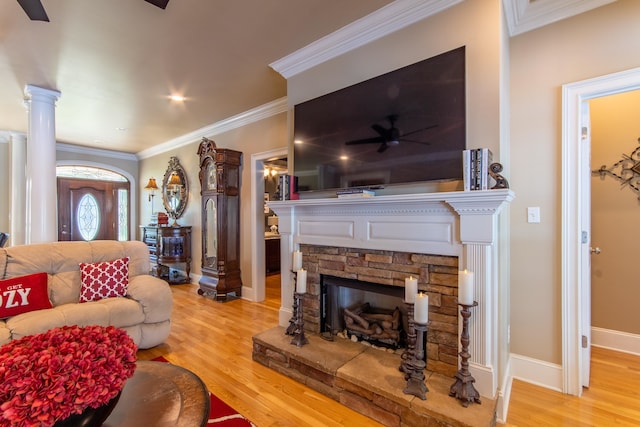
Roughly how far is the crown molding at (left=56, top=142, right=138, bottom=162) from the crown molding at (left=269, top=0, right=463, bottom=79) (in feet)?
18.1

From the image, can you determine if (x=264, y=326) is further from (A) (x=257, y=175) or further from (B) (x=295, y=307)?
(A) (x=257, y=175)

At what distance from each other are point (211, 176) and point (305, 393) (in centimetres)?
340

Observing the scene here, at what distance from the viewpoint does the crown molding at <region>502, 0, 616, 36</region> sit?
1.89 m

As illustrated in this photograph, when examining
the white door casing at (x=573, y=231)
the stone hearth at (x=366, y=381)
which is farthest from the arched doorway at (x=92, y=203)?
the white door casing at (x=573, y=231)

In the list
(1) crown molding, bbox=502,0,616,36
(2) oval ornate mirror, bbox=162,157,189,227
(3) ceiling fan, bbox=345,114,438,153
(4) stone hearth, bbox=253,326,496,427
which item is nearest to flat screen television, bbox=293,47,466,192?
(3) ceiling fan, bbox=345,114,438,153

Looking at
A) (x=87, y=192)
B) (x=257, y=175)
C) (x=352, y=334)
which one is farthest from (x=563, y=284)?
(x=87, y=192)

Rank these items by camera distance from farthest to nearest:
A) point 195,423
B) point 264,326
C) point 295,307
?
point 264,326 → point 295,307 → point 195,423

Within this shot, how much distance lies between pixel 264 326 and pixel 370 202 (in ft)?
6.58

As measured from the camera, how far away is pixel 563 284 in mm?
1989

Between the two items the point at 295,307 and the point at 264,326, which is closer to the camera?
the point at 295,307

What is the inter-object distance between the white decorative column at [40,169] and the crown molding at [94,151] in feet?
9.72

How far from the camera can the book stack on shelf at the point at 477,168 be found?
165 cm

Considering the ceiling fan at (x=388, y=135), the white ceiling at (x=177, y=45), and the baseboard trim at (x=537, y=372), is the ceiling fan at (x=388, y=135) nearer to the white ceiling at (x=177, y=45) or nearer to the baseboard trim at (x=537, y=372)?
the white ceiling at (x=177, y=45)

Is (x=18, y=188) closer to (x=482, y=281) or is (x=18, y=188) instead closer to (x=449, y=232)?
(x=449, y=232)
